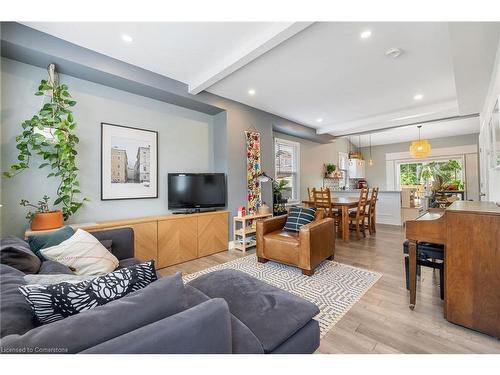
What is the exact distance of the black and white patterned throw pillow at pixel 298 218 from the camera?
9.93ft

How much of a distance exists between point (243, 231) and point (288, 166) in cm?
256

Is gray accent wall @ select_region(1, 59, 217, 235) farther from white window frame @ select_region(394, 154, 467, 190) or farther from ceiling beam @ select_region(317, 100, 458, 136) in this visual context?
white window frame @ select_region(394, 154, 467, 190)

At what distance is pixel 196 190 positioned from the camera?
11.5 ft

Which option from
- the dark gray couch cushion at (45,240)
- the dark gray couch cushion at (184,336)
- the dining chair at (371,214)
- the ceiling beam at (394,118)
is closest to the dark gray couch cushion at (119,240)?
the dark gray couch cushion at (45,240)

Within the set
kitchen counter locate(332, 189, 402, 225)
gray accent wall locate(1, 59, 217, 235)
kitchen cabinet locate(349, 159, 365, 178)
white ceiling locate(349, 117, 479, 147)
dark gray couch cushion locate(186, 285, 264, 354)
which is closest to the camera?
dark gray couch cushion locate(186, 285, 264, 354)

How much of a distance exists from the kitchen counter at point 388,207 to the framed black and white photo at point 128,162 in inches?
197

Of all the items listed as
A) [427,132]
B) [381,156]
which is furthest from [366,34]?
[381,156]

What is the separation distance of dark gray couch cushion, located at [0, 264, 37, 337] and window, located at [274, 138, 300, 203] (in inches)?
181

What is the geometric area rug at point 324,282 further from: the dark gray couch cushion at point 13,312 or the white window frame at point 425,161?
the white window frame at point 425,161

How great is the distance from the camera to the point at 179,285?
2.82 feet

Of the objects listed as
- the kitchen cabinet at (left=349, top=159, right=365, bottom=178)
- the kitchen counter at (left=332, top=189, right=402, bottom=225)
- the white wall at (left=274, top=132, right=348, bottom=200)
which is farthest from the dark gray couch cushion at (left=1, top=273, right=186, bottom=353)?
the kitchen cabinet at (left=349, top=159, right=365, bottom=178)

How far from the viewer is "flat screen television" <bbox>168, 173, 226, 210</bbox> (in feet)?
11.2

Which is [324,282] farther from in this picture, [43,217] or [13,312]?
[43,217]
